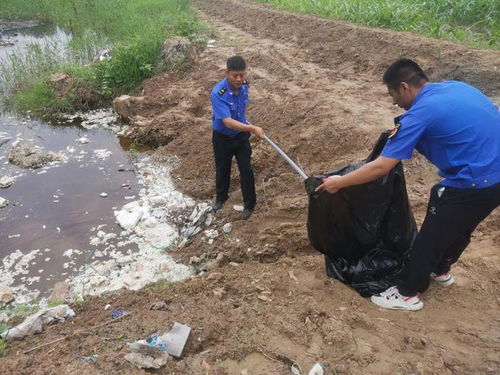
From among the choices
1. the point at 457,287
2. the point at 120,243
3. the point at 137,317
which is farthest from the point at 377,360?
the point at 120,243

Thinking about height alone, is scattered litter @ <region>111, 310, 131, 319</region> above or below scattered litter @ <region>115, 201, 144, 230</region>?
above

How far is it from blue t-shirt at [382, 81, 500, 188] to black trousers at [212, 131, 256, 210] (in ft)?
6.91

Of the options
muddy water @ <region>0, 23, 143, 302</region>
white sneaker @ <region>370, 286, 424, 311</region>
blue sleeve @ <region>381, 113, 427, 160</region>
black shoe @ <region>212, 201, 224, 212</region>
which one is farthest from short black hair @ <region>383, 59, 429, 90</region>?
muddy water @ <region>0, 23, 143, 302</region>

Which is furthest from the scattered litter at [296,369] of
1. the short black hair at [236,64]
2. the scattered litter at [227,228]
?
the short black hair at [236,64]

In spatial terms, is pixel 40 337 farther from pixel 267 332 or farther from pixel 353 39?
pixel 353 39

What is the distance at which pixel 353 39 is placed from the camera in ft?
27.7

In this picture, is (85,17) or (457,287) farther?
(85,17)

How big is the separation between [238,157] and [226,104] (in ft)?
2.11

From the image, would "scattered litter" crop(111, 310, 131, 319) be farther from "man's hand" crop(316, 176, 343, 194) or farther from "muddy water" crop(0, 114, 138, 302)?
"man's hand" crop(316, 176, 343, 194)

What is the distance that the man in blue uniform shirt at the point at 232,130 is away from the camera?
12.2 ft

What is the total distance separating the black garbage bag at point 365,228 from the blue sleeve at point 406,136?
0.38 metres

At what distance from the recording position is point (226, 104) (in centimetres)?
382

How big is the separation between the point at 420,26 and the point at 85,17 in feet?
39.8

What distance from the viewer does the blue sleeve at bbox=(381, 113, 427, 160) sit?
7.06 feet
